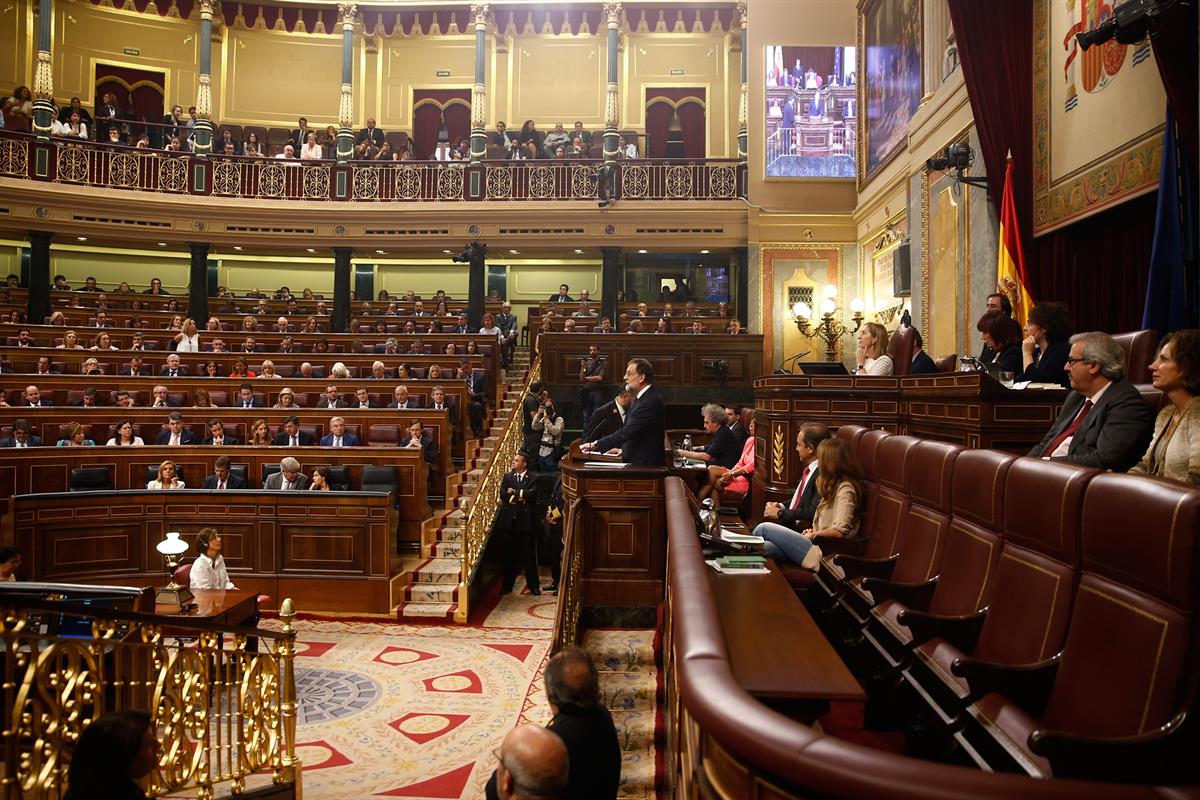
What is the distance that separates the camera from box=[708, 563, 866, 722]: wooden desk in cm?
145

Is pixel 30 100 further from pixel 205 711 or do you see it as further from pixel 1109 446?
pixel 1109 446

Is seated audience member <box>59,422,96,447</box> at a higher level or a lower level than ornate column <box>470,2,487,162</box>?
lower

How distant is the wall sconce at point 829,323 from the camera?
1011cm

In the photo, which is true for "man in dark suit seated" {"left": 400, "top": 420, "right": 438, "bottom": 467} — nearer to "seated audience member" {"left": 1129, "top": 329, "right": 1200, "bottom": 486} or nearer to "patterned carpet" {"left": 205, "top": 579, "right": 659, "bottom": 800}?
"patterned carpet" {"left": 205, "top": 579, "right": 659, "bottom": 800}

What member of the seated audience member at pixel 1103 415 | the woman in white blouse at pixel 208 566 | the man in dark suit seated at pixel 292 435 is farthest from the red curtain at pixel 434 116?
the seated audience member at pixel 1103 415

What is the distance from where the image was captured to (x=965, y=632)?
2.00m

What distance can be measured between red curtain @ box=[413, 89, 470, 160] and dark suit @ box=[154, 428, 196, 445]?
10.1m

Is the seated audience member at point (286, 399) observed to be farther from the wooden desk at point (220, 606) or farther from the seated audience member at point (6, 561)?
the seated audience member at point (6, 561)

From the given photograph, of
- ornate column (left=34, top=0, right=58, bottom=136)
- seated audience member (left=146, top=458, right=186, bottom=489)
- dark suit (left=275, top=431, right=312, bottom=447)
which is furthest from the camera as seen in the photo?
ornate column (left=34, top=0, right=58, bottom=136)

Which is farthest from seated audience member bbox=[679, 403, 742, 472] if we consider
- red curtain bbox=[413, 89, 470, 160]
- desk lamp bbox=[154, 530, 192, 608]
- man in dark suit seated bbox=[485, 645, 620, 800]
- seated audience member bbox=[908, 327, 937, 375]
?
red curtain bbox=[413, 89, 470, 160]

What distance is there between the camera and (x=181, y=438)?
25.2 ft

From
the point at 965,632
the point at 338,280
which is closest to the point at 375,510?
the point at 965,632

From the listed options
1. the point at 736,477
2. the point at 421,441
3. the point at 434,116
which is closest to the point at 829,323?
the point at 736,477

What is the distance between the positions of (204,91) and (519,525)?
1098 centimetres
